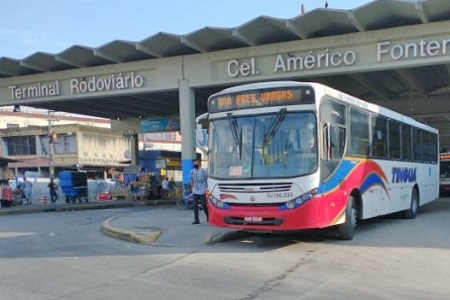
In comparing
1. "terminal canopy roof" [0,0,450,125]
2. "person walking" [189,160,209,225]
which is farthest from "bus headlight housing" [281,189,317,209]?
"terminal canopy roof" [0,0,450,125]

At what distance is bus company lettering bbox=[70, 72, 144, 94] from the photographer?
2266 cm

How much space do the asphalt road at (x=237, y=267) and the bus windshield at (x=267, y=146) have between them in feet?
5.28

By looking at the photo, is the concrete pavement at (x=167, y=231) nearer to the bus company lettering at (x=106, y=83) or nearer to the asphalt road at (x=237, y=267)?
the asphalt road at (x=237, y=267)

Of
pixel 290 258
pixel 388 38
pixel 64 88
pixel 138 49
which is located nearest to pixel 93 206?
pixel 64 88

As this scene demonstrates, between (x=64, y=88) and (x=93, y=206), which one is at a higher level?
(x=64, y=88)

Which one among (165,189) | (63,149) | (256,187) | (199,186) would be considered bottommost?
(165,189)

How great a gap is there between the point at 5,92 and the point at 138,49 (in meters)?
9.05

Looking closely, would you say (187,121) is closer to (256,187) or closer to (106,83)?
(106,83)

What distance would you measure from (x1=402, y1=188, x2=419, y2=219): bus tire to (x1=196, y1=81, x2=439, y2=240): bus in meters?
4.59

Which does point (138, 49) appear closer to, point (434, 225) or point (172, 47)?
point (172, 47)

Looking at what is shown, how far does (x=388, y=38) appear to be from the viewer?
1811 cm

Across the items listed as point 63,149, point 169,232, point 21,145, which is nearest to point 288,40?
point 169,232

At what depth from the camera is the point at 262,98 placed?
10688 mm

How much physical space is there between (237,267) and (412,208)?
9497 millimetres
